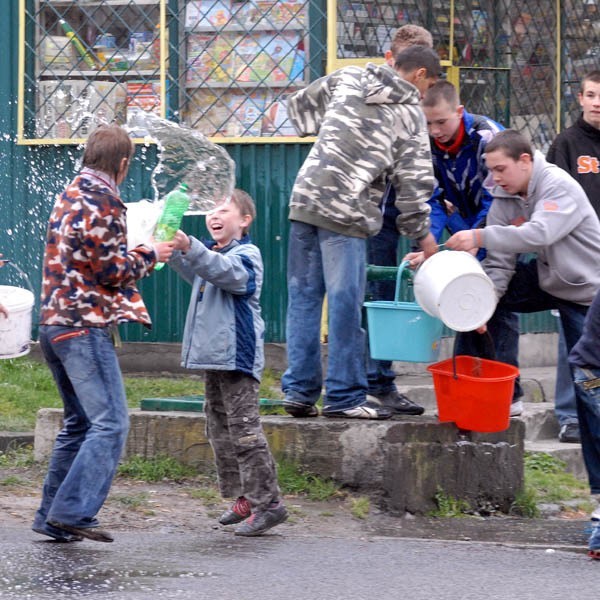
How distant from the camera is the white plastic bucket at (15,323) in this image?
19.8 feet

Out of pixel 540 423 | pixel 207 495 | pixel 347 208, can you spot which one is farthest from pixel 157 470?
pixel 540 423

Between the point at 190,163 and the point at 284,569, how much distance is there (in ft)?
10.6

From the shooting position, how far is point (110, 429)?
5754mm

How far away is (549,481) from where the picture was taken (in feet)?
24.9

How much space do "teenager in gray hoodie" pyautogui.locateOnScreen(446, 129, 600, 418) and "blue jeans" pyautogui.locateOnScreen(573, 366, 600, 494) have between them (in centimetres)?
82

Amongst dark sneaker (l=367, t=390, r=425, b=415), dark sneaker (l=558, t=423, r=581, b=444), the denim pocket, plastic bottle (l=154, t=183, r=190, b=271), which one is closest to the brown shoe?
the denim pocket

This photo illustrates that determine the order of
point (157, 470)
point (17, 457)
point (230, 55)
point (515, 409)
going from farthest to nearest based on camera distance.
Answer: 1. point (230, 55)
2. point (17, 457)
3. point (515, 409)
4. point (157, 470)

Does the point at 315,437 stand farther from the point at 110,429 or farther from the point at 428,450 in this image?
the point at 110,429

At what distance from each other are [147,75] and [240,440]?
14.4 ft

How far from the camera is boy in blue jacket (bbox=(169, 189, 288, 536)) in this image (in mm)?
6102

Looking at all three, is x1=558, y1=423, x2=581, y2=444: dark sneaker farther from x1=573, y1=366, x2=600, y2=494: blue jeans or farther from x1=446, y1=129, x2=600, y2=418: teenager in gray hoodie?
x1=573, y1=366, x2=600, y2=494: blue jeans

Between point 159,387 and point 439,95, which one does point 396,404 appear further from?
point 159,387

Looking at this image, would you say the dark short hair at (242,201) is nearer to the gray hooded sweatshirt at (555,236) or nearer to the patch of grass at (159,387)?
the gray hooded sweatshirt at (555,236)

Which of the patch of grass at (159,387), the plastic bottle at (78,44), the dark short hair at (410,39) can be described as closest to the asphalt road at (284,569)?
the dark short hair at (410,39)
